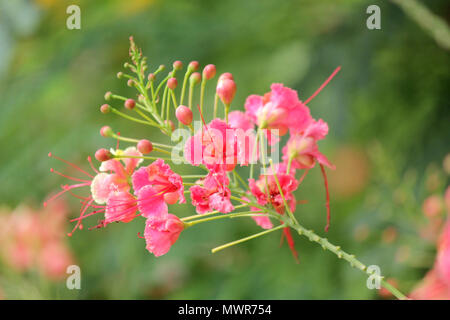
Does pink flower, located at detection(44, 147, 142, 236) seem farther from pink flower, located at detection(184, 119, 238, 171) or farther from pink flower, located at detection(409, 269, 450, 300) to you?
pink flower, located at detection(409, 269, 450, 300)

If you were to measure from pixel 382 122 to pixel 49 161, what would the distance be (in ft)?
4.62

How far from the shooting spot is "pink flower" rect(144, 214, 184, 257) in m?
0.81

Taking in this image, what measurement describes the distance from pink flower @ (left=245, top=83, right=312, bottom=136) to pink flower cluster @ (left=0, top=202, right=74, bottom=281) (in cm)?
163

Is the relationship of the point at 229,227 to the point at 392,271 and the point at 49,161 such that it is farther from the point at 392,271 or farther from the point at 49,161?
the point at 49,161

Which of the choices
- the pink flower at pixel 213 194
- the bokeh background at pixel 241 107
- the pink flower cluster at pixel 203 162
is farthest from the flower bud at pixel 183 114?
the bokeh background at pixel 241 107

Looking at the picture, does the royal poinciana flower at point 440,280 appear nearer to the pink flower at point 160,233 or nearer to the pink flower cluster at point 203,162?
the pink flower cluster at point 203,162

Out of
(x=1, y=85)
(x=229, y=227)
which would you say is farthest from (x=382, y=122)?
(x=1, y=85)

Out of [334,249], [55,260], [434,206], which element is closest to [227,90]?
[334,249]

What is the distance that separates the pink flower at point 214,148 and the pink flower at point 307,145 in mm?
130

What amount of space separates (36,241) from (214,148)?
1.75 m

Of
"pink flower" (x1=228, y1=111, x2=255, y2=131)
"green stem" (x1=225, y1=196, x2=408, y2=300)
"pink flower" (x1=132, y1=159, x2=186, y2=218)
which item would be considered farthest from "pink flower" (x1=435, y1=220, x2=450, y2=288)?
"pink flower" (x1=132, y1=159, x2=186, y2=218)

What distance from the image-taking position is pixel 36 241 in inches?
89.3

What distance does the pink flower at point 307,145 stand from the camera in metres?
0.87

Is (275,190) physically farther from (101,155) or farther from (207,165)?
(101,155)
